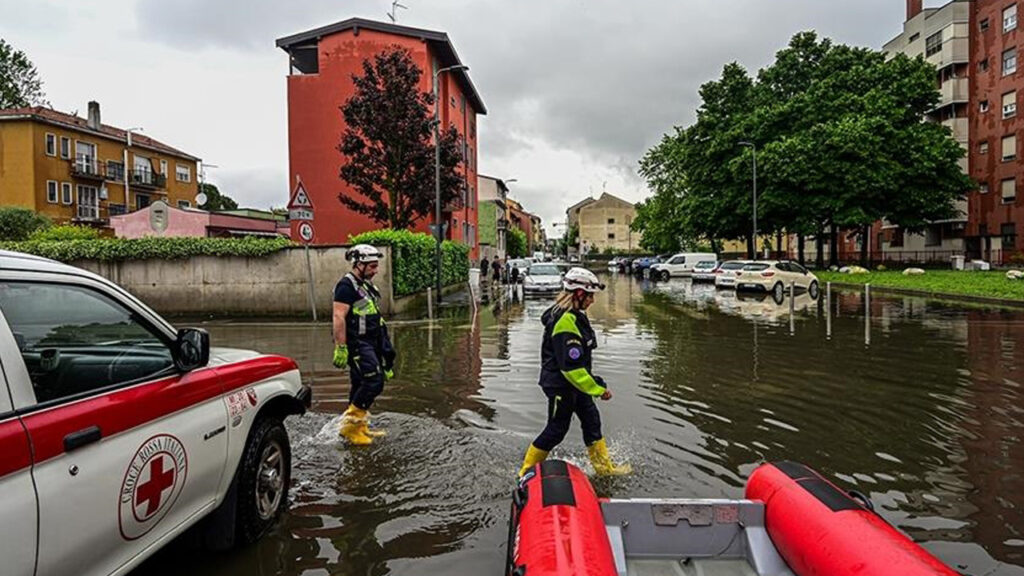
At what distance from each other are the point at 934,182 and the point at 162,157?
53933mm

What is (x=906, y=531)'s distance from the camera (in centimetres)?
425

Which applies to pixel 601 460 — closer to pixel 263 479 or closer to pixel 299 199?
pixel 263 479

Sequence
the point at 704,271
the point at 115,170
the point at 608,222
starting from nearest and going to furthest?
the point at 704,271 < the point at 115,170 < the point at 608,222

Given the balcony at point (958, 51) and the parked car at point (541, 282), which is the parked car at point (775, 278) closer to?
the parked car at point (541, 282)

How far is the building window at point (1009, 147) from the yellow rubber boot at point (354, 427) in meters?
51.5

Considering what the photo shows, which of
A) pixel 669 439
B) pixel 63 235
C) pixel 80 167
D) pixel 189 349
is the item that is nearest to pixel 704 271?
pixel 63 235

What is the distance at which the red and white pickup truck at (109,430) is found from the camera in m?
2.34

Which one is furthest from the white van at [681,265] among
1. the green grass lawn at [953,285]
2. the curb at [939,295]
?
the curb at [939,295]

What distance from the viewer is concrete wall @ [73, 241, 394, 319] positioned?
17797 millimetres

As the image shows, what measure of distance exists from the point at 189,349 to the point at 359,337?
2.78m

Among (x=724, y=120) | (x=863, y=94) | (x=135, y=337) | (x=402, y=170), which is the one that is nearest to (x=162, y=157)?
(x=402, y=170)

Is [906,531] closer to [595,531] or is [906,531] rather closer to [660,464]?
[660,464]

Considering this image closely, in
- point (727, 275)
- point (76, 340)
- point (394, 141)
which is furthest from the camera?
point (727, 275)

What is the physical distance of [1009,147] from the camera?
4484 cm
